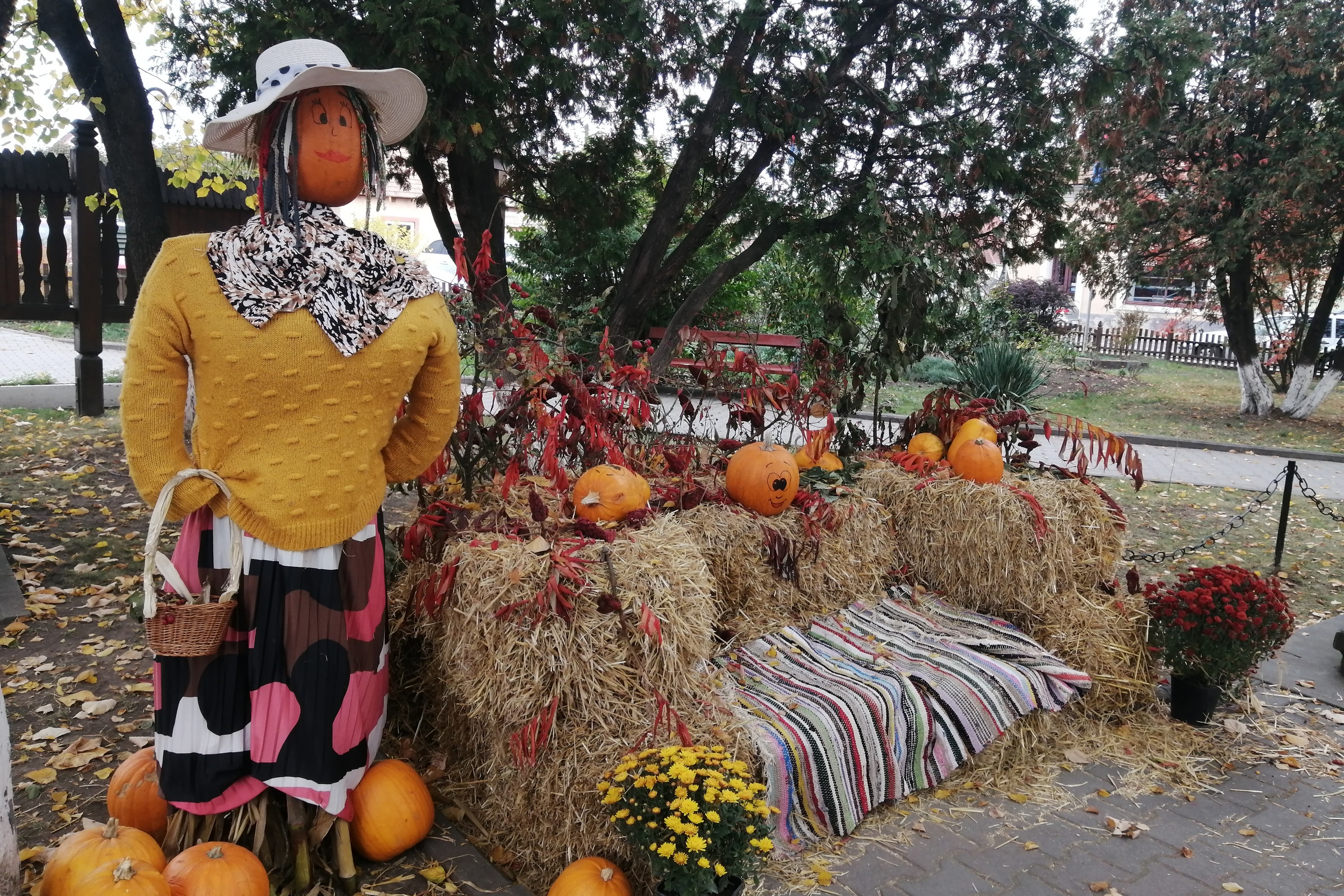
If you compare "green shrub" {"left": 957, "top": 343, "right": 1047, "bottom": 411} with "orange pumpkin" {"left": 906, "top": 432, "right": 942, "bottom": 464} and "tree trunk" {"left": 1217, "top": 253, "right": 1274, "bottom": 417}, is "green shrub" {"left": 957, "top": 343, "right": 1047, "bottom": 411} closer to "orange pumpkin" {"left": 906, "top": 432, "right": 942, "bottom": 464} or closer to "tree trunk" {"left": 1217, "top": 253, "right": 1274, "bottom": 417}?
"orange pumpkin" {"left": 906, "top": 432, "right": 942, "bottom": 464}

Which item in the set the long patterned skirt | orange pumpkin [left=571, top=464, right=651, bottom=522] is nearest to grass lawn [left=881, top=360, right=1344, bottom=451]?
orange pumpkin [left=571, top=464, right=651, bottom=522]

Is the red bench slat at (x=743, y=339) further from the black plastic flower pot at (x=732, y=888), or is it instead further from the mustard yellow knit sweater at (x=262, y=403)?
the black plastic flower pot at (x=732, y=888)

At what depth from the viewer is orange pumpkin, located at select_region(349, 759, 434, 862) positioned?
8.59 feet

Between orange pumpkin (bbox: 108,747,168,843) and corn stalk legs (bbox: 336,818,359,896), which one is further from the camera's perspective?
orange pumpkin (bbox: 108,747,168,843)

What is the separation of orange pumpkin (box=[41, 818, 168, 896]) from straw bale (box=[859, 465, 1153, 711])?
306 cm

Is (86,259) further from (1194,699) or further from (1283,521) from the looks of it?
(1283,521)

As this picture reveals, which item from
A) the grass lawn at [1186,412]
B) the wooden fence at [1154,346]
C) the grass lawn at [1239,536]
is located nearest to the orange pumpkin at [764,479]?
the grass lawn at [1239,536]

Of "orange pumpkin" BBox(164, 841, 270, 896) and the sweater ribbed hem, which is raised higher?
the sweater ribbed hem

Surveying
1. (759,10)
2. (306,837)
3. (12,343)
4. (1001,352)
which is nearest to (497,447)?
(306,837)

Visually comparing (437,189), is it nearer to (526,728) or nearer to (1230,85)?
(526,728)

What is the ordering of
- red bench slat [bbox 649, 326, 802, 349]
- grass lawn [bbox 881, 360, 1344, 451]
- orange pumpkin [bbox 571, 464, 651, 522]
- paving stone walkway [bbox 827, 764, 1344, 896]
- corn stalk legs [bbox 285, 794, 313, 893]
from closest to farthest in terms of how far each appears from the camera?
1. corn stalk legs [bbox 285, 794, 313, 893]
2. paving stone walkway [bbox 827, 764, 1344, 896]
3. orange pumpkin [bbox 571, 464, 651, 522]
4. red bench slat [bbox 649, 326, 802, 349]
5. grass lawn [bbox 881, 360, 1344, 451]

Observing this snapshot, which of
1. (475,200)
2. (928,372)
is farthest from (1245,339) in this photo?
(475,200)

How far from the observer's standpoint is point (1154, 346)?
24250 mm

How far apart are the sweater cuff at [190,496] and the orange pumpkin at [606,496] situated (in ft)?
4.19
